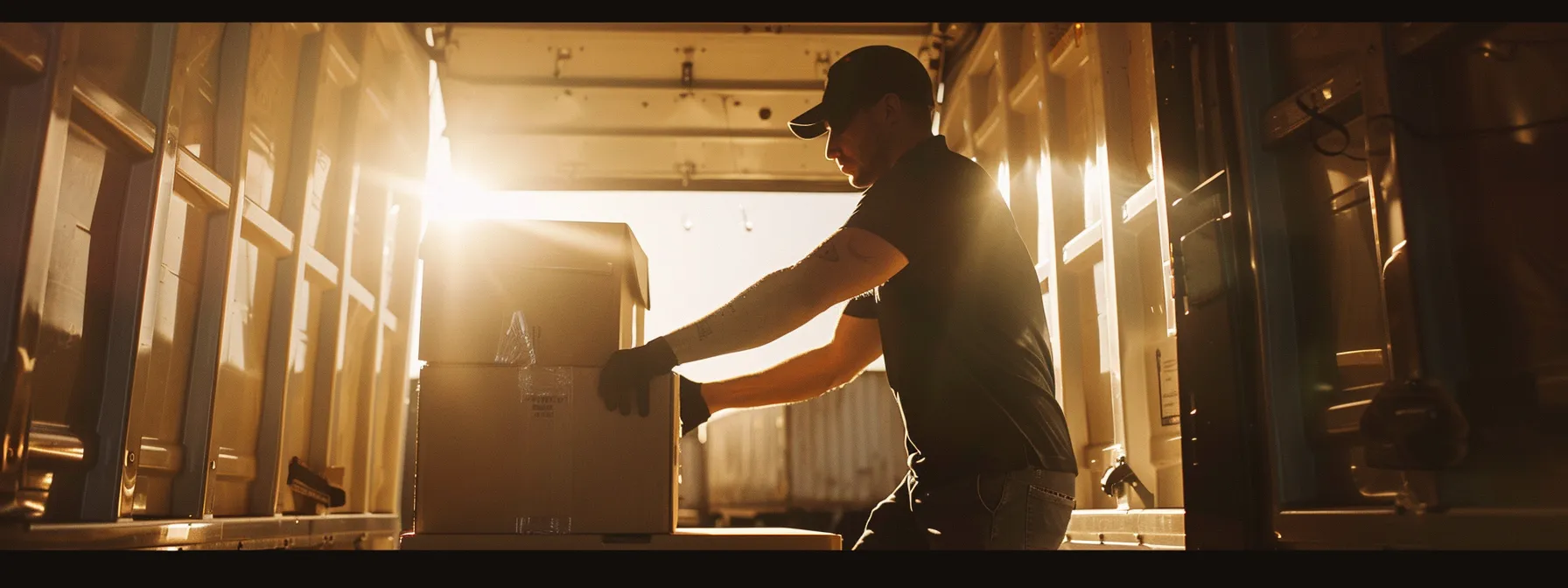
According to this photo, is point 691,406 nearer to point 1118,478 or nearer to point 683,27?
point 1118,478

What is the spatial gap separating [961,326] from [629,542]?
0.88 m

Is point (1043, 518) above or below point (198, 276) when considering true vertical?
below

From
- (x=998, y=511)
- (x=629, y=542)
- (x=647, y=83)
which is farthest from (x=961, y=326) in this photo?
(x=647, y=83)

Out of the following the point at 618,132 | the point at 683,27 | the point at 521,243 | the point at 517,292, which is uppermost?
the point at 683,27

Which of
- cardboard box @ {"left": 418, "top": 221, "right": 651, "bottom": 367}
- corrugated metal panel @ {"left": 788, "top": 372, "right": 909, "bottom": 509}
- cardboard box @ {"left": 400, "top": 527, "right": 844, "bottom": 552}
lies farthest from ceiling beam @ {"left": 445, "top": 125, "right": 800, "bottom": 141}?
corrugated metal panel @ {"left": 788, "top": 372, "right": 909, "bottom": 509}

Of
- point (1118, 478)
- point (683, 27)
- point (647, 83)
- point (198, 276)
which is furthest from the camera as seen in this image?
point (647, 83)

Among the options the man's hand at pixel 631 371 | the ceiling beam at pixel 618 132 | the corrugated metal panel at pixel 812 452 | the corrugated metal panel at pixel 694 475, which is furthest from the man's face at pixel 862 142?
the corrugated metal panel at pixel 694 475

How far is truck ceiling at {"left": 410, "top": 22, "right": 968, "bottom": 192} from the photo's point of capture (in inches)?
205

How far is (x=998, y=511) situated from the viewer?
7.63 feet

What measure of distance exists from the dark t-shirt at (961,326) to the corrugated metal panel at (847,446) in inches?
272

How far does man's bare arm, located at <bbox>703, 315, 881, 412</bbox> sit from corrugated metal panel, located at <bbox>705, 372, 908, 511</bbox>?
6392 millimetres

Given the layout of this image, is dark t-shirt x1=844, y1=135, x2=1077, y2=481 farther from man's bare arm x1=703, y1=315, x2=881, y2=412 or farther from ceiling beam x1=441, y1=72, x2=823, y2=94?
ceiling beam x1=441, y1=72, x2=823, y2=94
